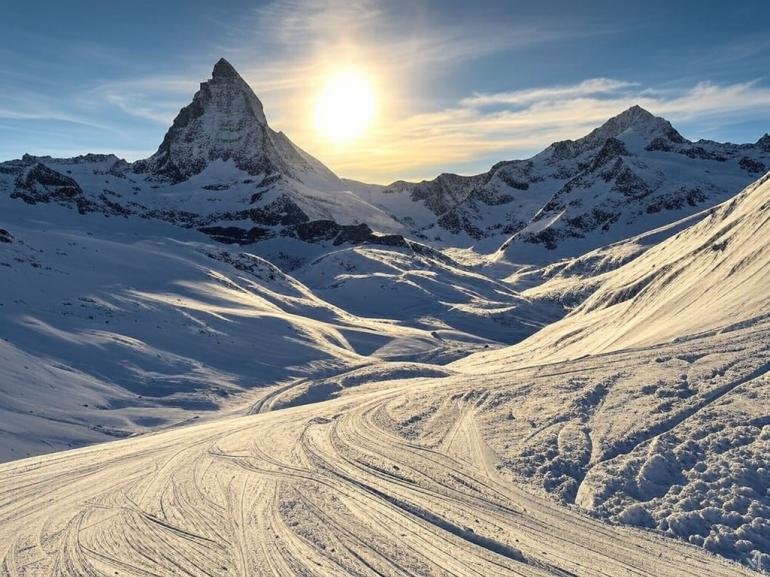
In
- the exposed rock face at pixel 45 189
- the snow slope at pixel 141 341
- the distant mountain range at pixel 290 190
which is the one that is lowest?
the snow slope at pixel 141 341

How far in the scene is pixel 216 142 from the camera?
18475cm

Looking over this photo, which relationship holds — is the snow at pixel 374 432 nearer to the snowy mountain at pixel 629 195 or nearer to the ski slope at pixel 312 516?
the ski slope at pixel 312 516

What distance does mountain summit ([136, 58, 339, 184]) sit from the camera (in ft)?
568

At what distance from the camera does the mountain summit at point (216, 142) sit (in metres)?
173

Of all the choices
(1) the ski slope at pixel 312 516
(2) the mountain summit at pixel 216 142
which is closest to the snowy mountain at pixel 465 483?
(1) the ski slope at pixel 312 516

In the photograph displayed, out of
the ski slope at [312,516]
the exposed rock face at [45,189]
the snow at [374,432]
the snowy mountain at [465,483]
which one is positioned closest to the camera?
the ski slope at [312,516]

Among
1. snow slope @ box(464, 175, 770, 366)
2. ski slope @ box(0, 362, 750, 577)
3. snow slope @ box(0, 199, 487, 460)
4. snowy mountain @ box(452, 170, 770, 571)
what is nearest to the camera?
ski slope @ box(0, 362, 750, 577)

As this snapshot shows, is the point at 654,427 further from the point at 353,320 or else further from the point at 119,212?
the point at 119,212

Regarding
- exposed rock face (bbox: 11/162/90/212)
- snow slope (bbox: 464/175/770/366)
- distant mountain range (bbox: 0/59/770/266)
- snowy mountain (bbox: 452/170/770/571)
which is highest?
distant mountain range (bbox: 0/59/770/266)

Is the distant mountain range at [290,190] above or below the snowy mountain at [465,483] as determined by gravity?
above

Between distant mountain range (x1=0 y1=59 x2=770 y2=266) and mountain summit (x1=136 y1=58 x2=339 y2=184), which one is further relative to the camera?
mountain summit (x1=136 y1=58 x2=339 y2=184)

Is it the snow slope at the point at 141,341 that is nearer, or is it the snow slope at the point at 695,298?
the snow slope at the point at 695,298

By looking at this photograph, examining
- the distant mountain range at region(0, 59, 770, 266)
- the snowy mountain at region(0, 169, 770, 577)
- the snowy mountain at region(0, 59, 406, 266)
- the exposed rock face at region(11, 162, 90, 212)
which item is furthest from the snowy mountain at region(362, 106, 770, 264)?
the snowy mountain at region(0, 169, 770, 577)

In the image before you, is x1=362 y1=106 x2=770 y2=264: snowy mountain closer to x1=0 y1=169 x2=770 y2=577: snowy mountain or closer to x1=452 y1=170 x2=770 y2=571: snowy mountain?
x1=452 y1=170 x2=770 y2=571: snowy mountain
